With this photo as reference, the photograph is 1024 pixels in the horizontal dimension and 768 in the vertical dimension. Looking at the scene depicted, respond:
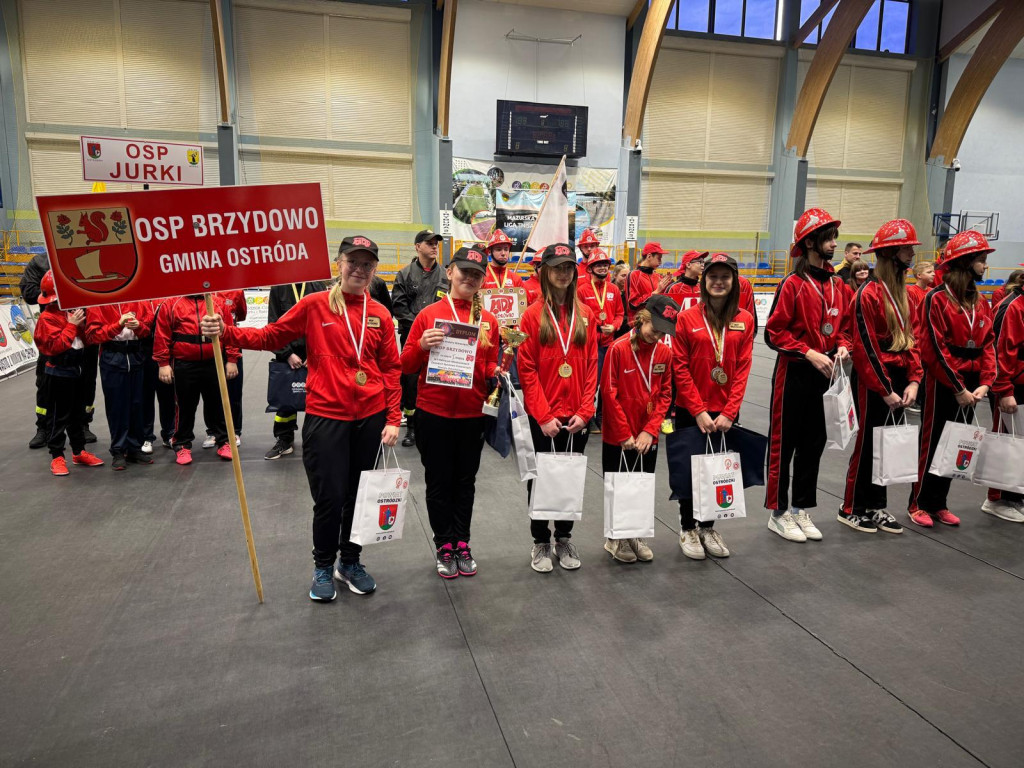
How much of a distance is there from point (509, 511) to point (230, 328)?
8.12 feet

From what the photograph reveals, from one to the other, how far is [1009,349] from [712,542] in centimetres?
264

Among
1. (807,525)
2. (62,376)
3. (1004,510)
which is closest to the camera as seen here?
(807,525)

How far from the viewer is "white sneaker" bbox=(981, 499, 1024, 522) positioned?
15.6 feet

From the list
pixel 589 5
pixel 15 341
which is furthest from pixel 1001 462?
pixel 589 5

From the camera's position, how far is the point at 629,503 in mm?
3646

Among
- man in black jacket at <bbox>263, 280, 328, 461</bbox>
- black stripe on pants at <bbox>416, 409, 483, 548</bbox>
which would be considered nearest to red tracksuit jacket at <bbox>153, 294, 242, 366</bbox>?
man in black jacket at <bbox>263, 280, 328, 461</bbox>

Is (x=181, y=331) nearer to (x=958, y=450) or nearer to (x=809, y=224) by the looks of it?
(x=809, y=224)

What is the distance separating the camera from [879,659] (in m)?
2.97

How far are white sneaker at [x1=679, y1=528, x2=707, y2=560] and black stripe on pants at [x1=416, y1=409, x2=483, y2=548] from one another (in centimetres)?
139

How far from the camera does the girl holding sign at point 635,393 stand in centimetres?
373

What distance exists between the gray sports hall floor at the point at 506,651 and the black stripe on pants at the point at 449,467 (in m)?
0.35

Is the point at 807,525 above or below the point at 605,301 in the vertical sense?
below

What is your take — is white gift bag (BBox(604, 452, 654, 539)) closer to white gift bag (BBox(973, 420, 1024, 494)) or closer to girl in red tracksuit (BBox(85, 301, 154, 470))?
white gift bag (BBox(973, 420, 1024, 494))

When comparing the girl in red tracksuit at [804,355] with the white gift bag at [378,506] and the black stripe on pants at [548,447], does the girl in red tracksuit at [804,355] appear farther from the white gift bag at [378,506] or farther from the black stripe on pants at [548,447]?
the white gift bag at [378,506]
